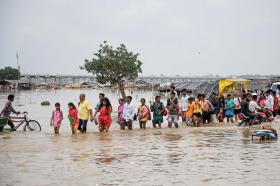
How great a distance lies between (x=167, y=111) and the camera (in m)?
20.9

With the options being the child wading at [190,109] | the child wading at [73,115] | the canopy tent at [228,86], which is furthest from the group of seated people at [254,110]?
the canopy tent at [228,86]

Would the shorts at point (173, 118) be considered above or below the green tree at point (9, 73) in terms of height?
below

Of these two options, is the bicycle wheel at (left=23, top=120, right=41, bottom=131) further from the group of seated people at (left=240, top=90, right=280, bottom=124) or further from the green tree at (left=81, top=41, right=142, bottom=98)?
the green tree at (left=81, top=41, right=142, bottom=98)

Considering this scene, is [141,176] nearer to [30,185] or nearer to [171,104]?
[30,185]

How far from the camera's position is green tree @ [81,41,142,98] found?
46.5m

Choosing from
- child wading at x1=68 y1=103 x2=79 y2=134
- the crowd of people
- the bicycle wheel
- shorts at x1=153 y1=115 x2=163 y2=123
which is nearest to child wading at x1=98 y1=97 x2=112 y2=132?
the crowd of people

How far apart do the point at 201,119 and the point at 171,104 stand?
2.19 meters

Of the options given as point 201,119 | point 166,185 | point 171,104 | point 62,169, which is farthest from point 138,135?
point 166,185

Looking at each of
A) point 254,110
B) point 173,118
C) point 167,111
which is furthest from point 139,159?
point 254,110

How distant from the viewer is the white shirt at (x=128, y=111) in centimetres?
1984

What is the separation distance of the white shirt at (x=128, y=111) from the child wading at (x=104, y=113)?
94 centimetres

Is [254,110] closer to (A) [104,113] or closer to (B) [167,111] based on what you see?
(B) [167,111]

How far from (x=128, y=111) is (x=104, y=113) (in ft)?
4.20

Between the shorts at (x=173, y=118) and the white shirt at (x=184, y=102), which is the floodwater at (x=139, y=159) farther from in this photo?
the white shirt at (x=184, y=102)
